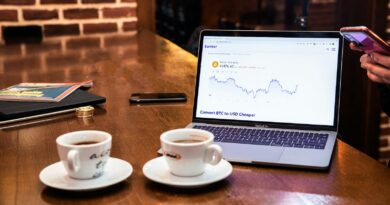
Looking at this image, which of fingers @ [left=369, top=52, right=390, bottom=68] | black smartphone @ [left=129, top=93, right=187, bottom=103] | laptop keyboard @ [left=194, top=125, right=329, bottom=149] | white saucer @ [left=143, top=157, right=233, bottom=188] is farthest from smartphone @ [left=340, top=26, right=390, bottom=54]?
black smartphone @ [left=129, top=93, right=187, bottom=103]

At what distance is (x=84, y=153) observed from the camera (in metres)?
0.89

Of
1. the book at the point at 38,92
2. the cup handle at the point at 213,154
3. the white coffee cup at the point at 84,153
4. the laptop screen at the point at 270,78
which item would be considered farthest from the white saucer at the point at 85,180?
the book at the point at 38,92

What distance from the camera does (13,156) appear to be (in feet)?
3.67

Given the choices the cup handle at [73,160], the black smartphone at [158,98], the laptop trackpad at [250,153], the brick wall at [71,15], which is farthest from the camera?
the brick wall at [71,15]

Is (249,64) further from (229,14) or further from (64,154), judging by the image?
(229,14)

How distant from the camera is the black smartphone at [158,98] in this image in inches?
59.6

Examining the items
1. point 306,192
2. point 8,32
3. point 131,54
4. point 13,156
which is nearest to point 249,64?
point 306,192

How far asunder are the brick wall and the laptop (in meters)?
1.86

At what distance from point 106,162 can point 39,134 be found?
0.38 metres

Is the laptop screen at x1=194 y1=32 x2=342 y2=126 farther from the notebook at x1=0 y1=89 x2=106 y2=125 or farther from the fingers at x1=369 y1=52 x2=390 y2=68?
the notebook at x1=0 y1=89 x2=106 y2=125

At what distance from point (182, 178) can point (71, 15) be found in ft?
7.45

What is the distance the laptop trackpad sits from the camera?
104 cm

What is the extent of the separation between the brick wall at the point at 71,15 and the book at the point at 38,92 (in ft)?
4.70

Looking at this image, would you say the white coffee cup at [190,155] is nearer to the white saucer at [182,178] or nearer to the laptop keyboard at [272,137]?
the white saucer at [182,178]
